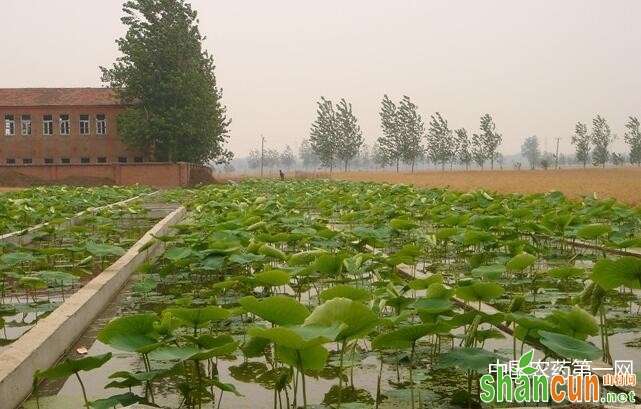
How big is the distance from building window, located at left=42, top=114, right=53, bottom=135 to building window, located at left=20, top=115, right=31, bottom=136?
924mm

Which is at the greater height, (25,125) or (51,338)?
(25,125)

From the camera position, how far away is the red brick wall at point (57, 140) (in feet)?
139

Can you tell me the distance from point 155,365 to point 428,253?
17.1ft

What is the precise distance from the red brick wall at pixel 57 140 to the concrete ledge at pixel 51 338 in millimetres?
38209

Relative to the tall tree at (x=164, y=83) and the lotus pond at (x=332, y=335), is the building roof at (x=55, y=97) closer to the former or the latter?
the tall tree at (x=164, y=83)

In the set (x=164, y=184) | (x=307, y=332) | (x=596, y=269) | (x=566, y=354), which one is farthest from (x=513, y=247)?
(x=164, y=184)

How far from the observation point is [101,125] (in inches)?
1668

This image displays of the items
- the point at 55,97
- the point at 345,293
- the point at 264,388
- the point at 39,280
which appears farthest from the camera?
the point at 55,97

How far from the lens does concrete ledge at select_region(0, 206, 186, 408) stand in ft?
10.2

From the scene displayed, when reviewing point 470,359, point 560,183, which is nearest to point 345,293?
point 470,359

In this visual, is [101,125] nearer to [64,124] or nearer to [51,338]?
[64,124]

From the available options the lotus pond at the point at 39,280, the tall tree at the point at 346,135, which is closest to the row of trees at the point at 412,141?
the tall tree at the point at 346,135

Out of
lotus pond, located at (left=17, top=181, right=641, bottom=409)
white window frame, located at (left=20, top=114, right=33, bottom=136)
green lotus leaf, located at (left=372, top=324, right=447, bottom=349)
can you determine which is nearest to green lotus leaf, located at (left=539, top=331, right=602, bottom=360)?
lotus pond, located at (left=17, top=181, right=641, bottom=409)

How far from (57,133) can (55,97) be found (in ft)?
9.02
